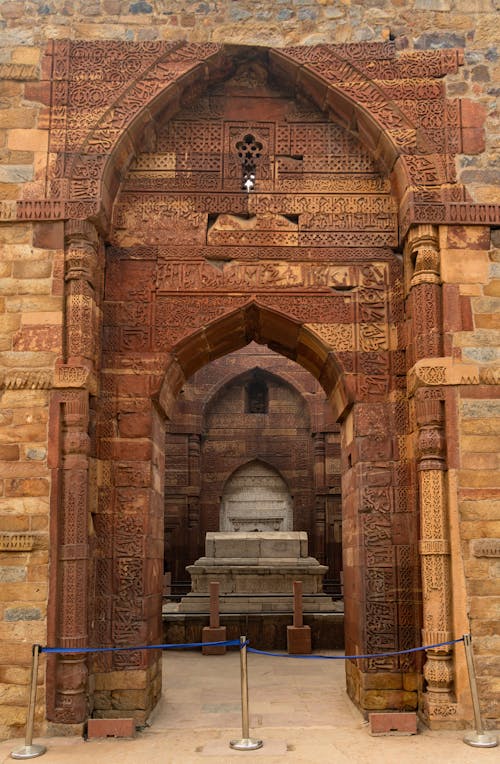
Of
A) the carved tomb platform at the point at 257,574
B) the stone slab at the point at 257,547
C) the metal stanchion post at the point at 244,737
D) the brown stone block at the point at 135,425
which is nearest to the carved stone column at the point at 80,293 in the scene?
the brown stone block at the point at 135,425

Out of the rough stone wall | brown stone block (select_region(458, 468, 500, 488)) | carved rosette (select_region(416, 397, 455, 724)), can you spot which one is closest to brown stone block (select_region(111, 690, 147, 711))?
the rough stone wall

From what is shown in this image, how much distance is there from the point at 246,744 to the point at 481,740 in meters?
1.58

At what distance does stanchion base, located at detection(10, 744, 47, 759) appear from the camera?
5.13 metres

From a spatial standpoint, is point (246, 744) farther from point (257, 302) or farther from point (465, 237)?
point (465, 237)

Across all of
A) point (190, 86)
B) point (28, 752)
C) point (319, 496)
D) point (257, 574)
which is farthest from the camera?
point (319, 496)

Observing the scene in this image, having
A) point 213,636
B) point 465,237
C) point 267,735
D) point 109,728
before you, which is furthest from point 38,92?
point 213,636

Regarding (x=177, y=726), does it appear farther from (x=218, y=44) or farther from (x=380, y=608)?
(x=218, y=44)

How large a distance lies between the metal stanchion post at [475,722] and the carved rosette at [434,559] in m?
0.24

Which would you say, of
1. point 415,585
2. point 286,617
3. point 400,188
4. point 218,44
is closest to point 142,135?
point 218,44

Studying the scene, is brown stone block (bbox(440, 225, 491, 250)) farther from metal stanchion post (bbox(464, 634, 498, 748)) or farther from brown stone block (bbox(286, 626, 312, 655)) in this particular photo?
brown stone block (bbox(286, 626, 312, 655))

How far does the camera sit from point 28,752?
17.0 feet

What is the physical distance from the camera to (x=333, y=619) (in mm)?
10461

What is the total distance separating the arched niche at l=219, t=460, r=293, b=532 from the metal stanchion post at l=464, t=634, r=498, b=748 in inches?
367

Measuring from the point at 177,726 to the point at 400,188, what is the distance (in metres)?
4.68
